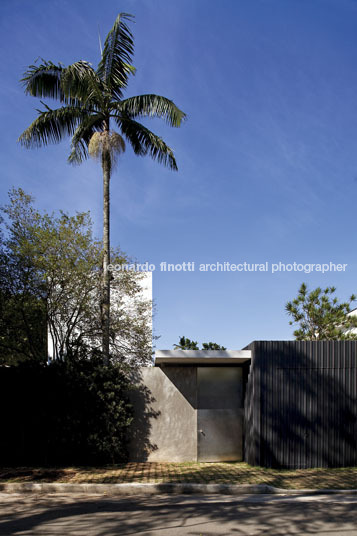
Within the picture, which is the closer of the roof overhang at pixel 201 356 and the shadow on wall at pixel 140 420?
the roof overhang at pixel 201 356

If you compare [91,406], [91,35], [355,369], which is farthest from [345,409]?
[91,35]

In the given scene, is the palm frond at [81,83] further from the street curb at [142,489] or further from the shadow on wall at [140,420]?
the street curb at [142,489]

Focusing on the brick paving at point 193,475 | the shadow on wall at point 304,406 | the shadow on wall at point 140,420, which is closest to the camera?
the brick paving at point 193,475

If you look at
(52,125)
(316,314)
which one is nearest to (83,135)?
(52,125)

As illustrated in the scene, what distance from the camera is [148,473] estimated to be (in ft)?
35.3

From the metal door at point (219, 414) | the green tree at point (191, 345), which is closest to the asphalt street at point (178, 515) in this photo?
the metal door at point (219, 414)

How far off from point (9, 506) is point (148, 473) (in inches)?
142

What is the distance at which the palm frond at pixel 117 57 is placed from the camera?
13930 millimetres

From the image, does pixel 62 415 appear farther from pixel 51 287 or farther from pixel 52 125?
pixel 52 125

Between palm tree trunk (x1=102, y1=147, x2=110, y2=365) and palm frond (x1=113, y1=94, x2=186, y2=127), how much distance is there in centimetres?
162

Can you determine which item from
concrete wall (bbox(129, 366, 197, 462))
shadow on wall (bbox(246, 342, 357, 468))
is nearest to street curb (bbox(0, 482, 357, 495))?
shadow on wall (bbox(246, 342, 357, 468))

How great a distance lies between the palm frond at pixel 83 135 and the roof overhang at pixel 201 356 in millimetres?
7110

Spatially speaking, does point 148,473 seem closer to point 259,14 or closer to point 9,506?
point 9,506

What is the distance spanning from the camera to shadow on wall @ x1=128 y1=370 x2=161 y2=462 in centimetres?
1249
